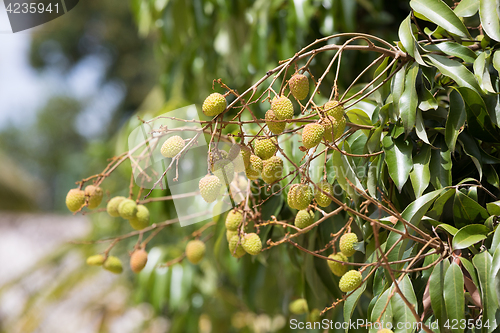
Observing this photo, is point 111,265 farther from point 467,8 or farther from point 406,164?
point 467,8

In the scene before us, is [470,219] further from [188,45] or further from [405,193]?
[188,45]

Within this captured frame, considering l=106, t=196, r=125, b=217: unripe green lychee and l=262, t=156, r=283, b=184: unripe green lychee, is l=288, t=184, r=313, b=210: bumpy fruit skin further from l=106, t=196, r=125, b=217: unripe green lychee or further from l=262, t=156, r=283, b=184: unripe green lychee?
l=106, t=196, r=125, b=217: unripe green lychee

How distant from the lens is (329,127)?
469mm

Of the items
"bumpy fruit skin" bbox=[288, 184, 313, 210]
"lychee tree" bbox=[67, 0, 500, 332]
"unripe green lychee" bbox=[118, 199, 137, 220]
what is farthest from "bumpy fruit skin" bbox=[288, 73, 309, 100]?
"unripe green lychee" bbox=[118, 199, 137, 220]

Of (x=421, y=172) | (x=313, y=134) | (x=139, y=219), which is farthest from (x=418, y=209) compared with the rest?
(x=139, y=219)

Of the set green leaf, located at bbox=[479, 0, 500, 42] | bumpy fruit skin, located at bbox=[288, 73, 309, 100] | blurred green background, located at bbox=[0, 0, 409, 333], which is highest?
green leaf, located at bbox=[479, 0, 500, 42]

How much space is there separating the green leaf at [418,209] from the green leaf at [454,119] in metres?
0.07

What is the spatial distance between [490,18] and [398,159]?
0.22 metres

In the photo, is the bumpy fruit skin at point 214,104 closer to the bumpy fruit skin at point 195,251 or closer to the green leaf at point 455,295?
the green leaf at point 455,295

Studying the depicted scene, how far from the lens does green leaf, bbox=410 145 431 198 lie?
0.51m

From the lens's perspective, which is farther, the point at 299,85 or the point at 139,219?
the point at 139,219

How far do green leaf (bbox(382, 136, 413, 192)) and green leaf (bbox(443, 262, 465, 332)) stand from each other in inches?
4.6

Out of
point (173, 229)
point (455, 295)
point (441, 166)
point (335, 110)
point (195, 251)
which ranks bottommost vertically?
point (173, 229)

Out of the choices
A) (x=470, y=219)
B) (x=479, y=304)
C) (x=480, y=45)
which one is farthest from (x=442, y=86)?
(x=479, y=304)
